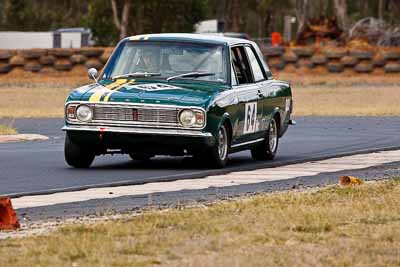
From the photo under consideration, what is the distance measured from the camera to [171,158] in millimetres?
18203

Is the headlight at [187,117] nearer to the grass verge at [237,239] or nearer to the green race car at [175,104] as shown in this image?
the green race car at [175,104]

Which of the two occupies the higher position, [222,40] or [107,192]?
[222,40]

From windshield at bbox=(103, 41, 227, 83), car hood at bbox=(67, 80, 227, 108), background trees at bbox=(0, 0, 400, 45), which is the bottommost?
background trees at bbox=(0, 0, 400, 45)

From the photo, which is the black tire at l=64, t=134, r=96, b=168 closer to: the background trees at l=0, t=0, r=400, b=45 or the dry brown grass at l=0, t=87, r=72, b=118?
the dry brown grass at l=0, t=87, r=72, b=118

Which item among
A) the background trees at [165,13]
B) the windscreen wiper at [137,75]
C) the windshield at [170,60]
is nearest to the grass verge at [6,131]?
the windshield at [170,60]

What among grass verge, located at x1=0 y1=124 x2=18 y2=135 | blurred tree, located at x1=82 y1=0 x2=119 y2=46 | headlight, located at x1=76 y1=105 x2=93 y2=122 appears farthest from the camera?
blurred tree, located at x1=82 y1=0 x2=119 y2=46

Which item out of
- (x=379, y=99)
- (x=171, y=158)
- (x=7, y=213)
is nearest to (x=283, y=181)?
(x=171, y=158)

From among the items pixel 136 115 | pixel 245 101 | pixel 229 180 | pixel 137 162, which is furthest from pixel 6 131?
pixel 229 180

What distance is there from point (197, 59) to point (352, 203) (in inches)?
214

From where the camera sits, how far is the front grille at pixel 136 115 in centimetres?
1539

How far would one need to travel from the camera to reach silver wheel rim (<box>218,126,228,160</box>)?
51.9 ft

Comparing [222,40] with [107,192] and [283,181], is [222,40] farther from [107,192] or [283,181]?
[107,192]

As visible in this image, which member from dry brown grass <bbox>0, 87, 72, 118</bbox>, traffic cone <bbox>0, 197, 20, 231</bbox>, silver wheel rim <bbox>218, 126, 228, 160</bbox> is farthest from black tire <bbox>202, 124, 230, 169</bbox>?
dry brown grass <bbox>0, 87, 72, 118</bbox>

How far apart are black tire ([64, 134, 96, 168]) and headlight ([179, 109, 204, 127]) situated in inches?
49.5
